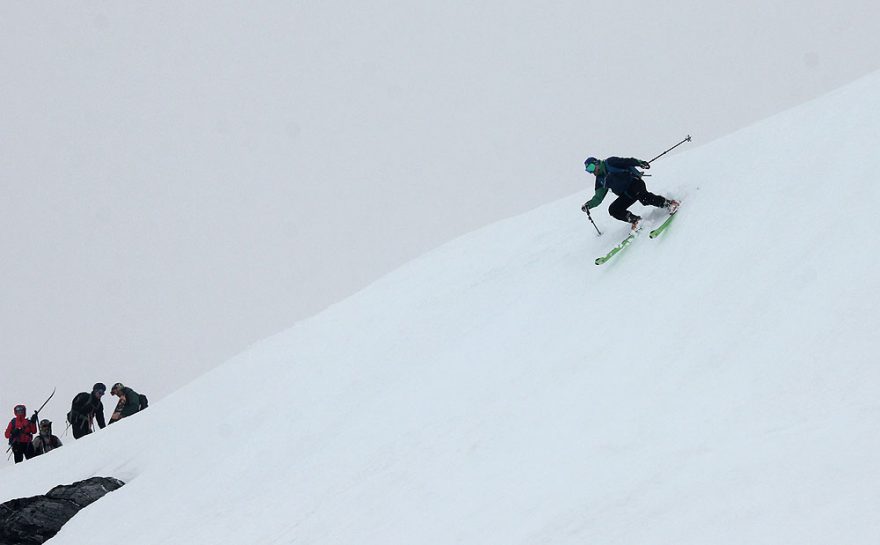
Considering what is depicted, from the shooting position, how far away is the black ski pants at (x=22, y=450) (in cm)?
2248

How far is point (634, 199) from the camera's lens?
1448cm

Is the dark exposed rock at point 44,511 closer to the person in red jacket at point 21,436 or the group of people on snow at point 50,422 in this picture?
the group of people on snow at point 50,422

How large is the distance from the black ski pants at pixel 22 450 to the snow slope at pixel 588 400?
260 centimetres

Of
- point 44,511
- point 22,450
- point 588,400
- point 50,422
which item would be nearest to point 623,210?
point 588,400

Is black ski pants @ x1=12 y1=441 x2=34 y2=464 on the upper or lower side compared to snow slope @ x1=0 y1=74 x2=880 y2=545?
upper

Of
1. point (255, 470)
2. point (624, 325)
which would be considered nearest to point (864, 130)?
point (624, 325)

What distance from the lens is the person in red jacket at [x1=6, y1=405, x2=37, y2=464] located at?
22453 mm

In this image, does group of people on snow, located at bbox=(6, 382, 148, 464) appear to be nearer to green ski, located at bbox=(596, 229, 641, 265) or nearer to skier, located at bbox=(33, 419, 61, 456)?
skier, located at bbox=(33, 419, 61, 456)

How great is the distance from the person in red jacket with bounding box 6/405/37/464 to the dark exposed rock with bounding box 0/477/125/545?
7.29m

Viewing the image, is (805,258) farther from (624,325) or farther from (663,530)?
(663,530)

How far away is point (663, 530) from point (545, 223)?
1331 centimetres

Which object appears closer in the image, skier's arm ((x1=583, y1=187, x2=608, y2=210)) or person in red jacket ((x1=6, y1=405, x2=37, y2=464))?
skier's arm ((x1=583, y1=187, x2=608, y2=210))

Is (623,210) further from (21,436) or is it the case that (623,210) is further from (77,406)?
(21,436)

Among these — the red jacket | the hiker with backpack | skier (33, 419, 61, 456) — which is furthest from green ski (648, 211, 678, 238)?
the red jacket
